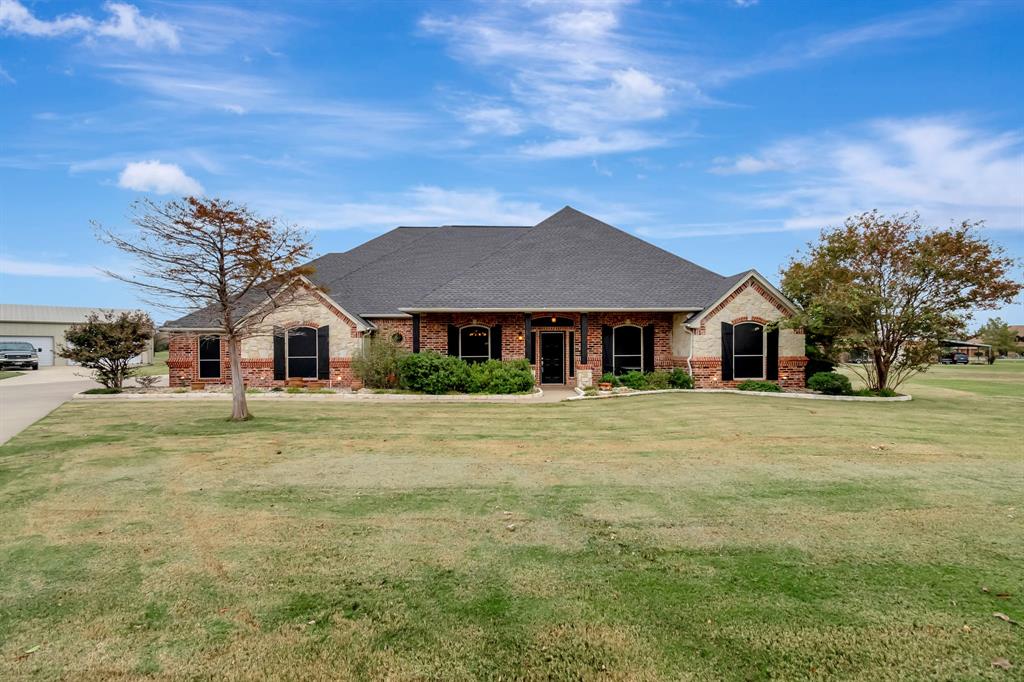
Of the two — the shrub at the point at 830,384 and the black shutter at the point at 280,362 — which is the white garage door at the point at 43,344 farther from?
the shrub at the point at 830,384

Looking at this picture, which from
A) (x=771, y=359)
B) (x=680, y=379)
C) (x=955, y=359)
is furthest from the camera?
(x=955, y=359)

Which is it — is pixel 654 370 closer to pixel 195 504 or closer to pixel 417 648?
pixel 195 504

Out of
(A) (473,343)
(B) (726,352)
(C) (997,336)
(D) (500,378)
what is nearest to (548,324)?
(A) (473,343)

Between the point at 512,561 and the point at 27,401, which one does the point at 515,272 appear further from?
the point at 512,561

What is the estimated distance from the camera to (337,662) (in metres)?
3.30

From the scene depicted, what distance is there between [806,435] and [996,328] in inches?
2671

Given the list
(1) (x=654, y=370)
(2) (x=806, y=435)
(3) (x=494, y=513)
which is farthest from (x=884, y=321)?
(3) (x=494, y=513)

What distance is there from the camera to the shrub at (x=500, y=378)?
17953 mm

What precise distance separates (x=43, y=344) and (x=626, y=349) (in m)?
46.6

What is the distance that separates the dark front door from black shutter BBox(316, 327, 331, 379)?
8.07 metres

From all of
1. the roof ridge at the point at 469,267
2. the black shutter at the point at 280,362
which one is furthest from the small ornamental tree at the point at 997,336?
the black shutter at the point at 280,362

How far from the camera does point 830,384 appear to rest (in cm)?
1859

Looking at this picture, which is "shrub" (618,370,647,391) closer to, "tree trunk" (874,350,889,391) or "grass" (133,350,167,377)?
"tree trunk" (874,350,889,391)

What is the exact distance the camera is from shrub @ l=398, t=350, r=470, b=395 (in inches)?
710
